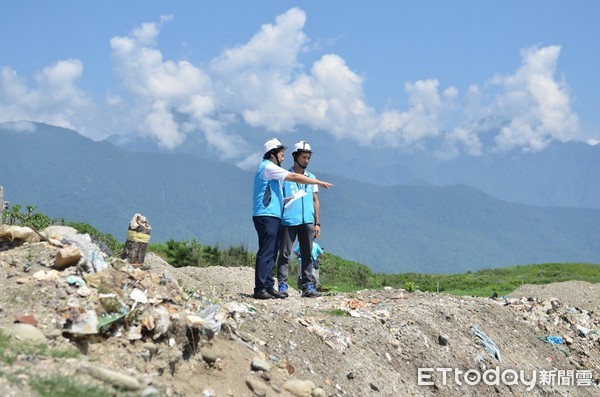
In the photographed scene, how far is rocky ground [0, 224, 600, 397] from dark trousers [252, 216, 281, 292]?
1.51 feet

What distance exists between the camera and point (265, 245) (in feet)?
34.7

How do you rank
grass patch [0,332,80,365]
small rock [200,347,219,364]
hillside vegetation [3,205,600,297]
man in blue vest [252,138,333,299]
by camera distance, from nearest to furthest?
1. grass patch [0,332,80,365]
2. small rock [200,347,219,364]
3. man in blue vest [252,138,333,299]
4. hillside vegetation [3,205,600,297]

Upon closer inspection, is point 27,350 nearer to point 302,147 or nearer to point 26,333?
point 26,333

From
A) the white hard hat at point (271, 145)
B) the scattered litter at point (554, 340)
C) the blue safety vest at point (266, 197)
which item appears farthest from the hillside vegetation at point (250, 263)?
the white hard hat at point (271, 145)

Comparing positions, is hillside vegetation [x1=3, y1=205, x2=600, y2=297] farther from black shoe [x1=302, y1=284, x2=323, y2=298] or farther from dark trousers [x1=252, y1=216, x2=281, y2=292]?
dark trousers [x1=252, y1=216, x2=281, y2=292]

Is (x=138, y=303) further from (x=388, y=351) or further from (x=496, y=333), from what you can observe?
(x=496, y=333)

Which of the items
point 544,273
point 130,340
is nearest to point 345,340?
point 130,340

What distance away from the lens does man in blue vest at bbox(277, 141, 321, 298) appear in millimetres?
11609

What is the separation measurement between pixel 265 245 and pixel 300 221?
1248mm

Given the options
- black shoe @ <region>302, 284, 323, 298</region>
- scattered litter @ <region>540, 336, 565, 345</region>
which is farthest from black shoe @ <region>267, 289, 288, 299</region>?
scattered litter @ <region>540, 336, 565, 345</region>

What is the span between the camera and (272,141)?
10688mm

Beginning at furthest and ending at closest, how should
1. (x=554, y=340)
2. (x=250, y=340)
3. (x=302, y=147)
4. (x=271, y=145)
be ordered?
(x=554, y=340) → (x=302, y=147) → (x=271, y=145) → (x=250, y=340)

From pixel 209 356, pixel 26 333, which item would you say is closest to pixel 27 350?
pixel 26 333

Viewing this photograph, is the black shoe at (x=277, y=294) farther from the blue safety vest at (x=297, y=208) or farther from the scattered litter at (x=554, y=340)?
the scattered litter at (x=554, y=340)
